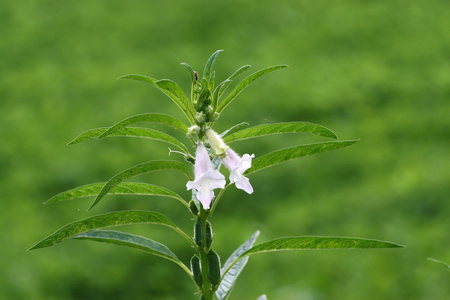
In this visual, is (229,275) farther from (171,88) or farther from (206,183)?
(171,88)

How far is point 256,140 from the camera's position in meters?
5.30

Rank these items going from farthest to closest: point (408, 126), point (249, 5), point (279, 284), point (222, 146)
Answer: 1. point (249, 5)
2. point (408, 126)
3. point (279, 284)
4. point (222, 146)

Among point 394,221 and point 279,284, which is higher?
point 394,221

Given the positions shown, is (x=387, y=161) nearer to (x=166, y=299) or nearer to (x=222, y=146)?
(x=166, y=299)

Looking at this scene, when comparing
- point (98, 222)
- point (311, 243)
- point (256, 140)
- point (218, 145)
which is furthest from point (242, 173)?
point (256, 140)

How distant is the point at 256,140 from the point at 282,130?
406 cm

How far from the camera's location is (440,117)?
5281mm

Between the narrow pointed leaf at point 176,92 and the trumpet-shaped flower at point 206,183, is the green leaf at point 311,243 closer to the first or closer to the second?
the trumpet-shaped flower at point 206,183

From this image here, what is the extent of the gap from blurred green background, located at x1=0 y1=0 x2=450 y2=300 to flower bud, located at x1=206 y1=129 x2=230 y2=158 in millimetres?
2519

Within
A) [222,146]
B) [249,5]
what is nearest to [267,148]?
[249,5]

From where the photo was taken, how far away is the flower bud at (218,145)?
1.24m

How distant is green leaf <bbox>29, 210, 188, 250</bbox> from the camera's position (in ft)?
3.67

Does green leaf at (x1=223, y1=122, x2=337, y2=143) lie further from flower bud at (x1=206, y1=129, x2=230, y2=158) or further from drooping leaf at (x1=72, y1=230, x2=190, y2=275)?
drooping leaf at (x1=72, y1=230, x2=190, y2=275)

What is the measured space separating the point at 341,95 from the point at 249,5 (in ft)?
8.01
